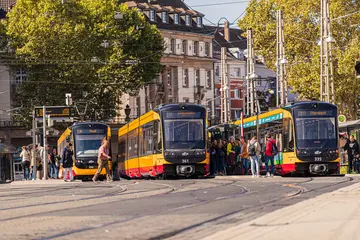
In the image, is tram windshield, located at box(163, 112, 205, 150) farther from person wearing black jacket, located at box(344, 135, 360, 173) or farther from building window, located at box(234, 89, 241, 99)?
building window, located at box(234, 89, 241, 99)

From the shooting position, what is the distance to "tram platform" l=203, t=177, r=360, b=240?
39.5 ft

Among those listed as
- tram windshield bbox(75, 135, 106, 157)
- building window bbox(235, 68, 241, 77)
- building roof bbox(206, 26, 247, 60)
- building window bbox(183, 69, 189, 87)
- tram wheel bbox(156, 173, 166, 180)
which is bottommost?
tram wheel bbox(156, 173, 166, 180)

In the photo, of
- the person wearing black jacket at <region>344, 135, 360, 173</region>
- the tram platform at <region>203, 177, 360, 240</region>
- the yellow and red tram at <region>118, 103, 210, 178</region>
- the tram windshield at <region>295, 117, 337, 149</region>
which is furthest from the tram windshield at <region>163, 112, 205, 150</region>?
the tram platform at <region>203, 177, 360, 240</region>

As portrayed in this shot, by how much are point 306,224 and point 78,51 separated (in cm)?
6936

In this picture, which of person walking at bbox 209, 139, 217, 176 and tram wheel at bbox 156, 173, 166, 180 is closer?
tram wheel at bbox 156, 173, 166, 180

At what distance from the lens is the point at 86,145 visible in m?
47.8

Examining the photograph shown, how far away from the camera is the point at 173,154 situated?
39.0 m

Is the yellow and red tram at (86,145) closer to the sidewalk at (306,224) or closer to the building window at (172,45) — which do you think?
the sidewalk at (306,224)

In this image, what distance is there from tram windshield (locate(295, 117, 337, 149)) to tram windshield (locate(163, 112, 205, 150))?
3.47m

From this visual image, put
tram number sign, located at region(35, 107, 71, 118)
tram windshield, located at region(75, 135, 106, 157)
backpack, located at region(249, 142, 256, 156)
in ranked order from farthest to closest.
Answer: tram number sign, located at region(35, 107, 71, 118) → tram windshield, located at region(75, 135, 106, 157) → backpack, located at region(249, 142, 256, 156)

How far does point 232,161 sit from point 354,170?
5.29 meters

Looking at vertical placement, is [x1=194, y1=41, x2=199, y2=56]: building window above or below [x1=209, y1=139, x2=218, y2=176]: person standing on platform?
above

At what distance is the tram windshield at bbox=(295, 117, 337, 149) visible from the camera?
3878cm

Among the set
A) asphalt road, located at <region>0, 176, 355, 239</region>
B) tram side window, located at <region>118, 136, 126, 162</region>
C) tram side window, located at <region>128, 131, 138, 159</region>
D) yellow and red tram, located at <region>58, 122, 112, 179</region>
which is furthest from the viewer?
tram side window, located at <region>118, 136, 126, 162</region>
